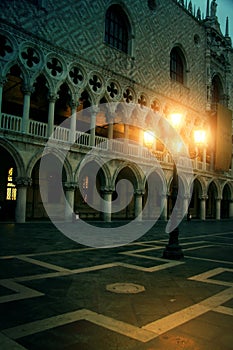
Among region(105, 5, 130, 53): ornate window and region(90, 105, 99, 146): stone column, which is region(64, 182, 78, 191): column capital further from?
region(105, 5, 130, 53): ornate window

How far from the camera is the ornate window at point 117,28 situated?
69.5ft

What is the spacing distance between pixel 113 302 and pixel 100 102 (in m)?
17.5

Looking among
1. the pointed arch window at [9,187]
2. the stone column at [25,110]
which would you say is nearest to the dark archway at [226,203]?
the pointed arch window at [9,187]

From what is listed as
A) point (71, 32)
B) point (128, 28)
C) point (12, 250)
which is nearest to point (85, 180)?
point (71, 32)

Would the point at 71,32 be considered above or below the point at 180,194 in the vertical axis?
above

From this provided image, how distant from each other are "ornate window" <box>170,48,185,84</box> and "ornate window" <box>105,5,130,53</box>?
5879 mm

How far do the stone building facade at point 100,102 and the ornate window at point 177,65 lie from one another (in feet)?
0.30

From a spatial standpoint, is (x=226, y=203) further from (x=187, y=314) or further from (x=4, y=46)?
(x=187, y=314)

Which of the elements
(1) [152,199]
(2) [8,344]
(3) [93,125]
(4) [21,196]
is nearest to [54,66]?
(3) [93,125]

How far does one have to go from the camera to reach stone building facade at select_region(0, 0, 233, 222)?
616 inches

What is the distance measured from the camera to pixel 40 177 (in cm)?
2023

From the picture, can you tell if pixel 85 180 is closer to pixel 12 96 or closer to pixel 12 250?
pixel 12 96

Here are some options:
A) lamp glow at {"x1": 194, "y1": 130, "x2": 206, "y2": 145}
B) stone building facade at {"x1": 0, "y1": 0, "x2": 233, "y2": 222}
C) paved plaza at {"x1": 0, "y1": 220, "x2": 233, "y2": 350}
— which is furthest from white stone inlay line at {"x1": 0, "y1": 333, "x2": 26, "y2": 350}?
stone building facade at {"x1": 0, "y1": 0, "x2": 233, "y2": 222}

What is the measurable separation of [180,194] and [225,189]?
9.97 meters
